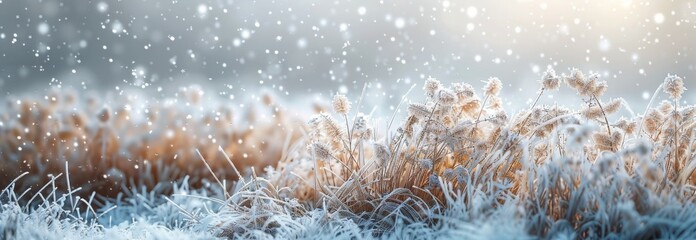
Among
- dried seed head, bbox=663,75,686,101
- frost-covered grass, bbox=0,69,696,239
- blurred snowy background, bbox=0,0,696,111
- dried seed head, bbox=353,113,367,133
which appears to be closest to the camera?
frost-covered grass, bbox=0,69,696,239

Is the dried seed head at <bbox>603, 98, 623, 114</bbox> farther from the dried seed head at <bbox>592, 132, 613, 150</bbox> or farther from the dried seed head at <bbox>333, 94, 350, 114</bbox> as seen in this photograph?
the dried seed head at <bbox>333, 94, 350, 114</bbox>

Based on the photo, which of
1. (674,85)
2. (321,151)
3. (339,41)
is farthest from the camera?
(339,41)

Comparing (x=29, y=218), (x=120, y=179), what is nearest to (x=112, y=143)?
(x=120, y=179)

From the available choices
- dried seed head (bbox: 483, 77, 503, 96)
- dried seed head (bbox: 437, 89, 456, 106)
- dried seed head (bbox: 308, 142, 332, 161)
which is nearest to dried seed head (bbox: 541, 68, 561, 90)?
A: dried seed head (bbox: 483, 77, 503, 96)

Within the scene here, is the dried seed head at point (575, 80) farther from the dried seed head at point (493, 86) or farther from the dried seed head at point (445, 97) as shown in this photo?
the dried seed head at point (445, 97)

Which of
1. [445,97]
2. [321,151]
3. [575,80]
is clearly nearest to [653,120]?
[575,80]

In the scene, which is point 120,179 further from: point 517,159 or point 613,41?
point 613,41

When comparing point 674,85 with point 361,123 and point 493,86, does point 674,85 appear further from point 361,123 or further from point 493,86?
point 361,123

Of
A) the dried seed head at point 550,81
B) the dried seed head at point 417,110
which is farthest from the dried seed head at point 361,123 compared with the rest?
the dried seed head at point 550,81
